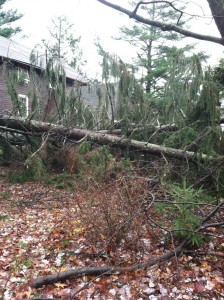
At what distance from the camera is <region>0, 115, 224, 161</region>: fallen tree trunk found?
19.9 feet

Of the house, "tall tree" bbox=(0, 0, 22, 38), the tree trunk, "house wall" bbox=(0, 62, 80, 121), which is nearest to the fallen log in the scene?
the tree trunk

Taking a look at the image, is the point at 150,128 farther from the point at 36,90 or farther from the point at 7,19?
the point at 7,19

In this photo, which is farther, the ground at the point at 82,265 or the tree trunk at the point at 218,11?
the tree trunk at the point at 218,11

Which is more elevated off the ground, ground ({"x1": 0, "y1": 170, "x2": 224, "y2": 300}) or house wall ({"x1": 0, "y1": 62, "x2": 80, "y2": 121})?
house wall ({"x1": 0, "y1": 62, "x2": 80, "y2": 121})

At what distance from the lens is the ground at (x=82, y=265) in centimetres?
319

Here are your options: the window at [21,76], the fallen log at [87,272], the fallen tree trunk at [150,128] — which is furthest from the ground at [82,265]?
the window at [21,76]

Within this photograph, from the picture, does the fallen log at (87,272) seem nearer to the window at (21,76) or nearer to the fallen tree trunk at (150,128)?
the fallen tree trunk at (150,128)

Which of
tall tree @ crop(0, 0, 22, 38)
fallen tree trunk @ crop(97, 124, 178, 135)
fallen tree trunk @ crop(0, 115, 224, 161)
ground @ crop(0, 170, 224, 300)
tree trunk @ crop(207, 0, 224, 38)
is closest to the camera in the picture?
ground @ crop(0, 170, 224, 300)

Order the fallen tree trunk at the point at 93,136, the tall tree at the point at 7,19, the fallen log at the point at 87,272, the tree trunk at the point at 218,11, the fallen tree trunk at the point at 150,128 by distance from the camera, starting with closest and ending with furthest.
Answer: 1. the fallen log at the point at 87,272
2. the tree trunk at the point at 218,11
3. the fallen tree trunk at the point at 93,136
4. the fallen tree trunk at the point at 150,128
5. the tall tree at the point at 7,19

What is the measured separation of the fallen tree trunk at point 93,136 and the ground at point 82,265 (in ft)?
6.94

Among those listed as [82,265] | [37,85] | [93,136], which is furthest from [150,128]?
[82,265]

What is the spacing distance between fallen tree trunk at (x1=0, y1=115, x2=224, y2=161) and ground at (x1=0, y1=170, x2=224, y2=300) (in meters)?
2.11

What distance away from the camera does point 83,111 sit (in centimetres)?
776

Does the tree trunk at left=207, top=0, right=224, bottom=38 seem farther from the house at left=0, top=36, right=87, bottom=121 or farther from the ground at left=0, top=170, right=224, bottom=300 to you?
the house at left=0, top=36, right=87, bottom=121
